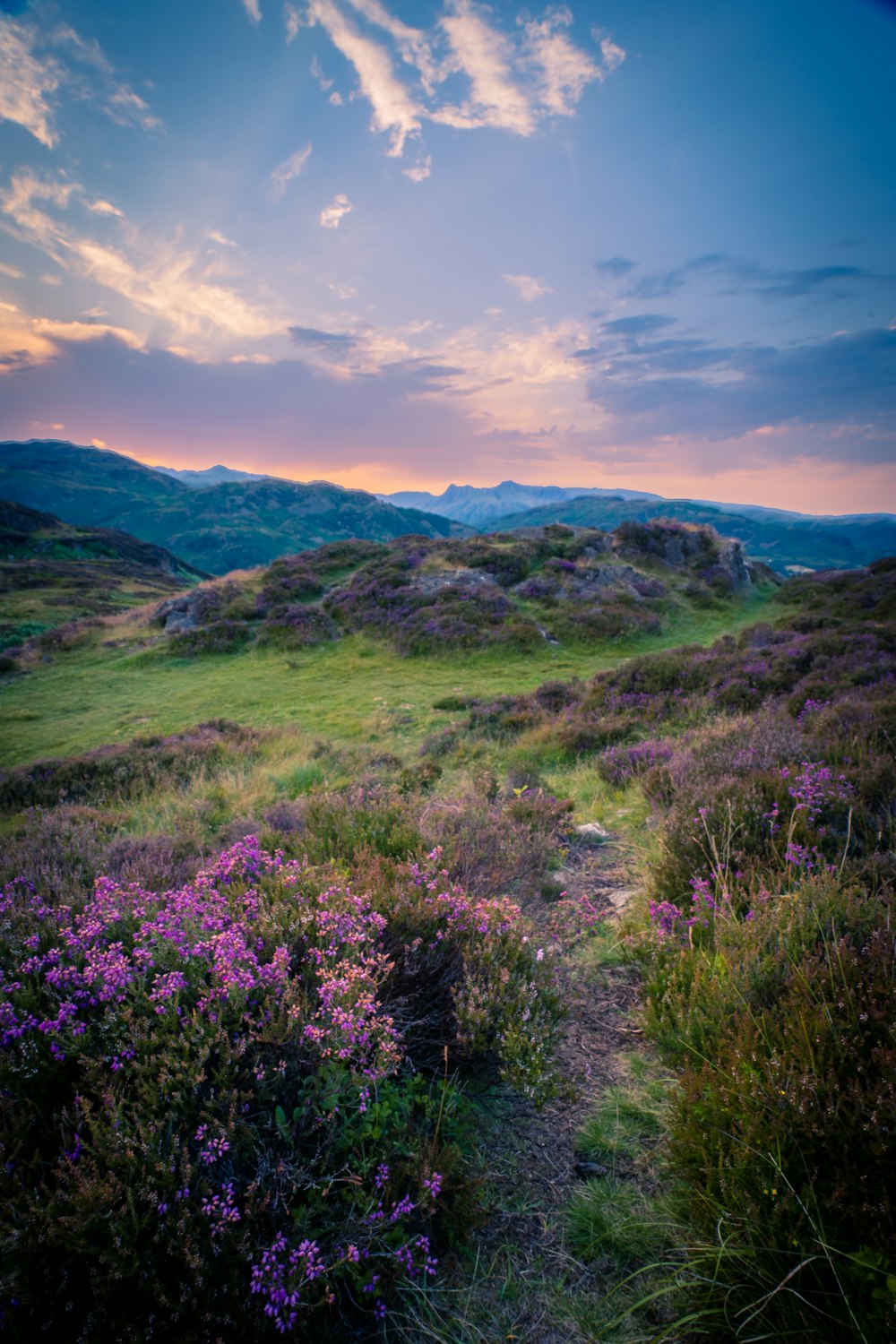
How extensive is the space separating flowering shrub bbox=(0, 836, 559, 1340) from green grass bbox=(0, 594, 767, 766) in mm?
9061

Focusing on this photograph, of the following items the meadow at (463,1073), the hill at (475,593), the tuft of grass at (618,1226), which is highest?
the hill at (475,593)

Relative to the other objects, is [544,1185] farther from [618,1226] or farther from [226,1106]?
[226,1106]

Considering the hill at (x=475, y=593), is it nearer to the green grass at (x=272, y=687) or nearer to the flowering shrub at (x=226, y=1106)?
the green grass at (x=272, y=687)

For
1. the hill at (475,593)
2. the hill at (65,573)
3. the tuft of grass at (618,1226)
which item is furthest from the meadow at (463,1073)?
the hill at (65,573)

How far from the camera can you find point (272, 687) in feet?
61.9

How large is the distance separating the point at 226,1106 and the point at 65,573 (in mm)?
63534

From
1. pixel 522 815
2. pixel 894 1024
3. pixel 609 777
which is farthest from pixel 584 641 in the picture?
pixel 894 1024

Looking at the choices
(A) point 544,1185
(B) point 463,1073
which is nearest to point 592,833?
(B) point 463,1073

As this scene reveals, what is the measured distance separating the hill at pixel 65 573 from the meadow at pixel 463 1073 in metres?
31.3

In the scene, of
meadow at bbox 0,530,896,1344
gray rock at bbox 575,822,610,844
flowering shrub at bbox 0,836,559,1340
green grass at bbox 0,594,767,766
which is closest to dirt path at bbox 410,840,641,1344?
meadow at bbox 0,530,896,1344

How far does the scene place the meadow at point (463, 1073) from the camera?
1.80m

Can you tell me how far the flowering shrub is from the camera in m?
1.75

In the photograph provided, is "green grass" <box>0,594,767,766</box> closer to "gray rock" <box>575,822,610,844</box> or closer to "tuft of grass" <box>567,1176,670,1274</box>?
"gray rock" <box>575,822,610,844</box>

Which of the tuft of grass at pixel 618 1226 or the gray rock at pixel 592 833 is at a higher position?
the tuft of grass at pixel 618 1226
